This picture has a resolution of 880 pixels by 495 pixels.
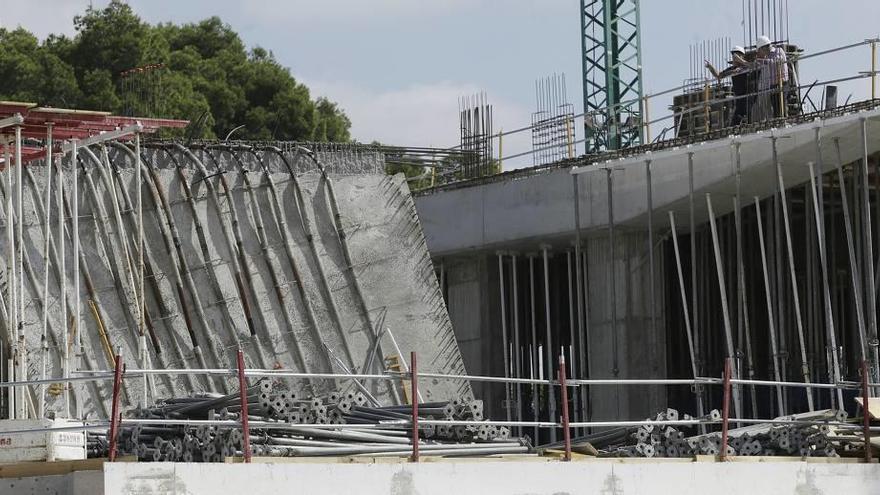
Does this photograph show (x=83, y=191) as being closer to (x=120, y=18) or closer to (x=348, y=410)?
(x=348, y=410)

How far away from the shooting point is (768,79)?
28281 millimetres

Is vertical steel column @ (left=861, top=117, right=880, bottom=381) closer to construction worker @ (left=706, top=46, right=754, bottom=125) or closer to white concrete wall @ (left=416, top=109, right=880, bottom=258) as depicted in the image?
white concrete wall @ (left=416, top=109, right=880, bottom=258)

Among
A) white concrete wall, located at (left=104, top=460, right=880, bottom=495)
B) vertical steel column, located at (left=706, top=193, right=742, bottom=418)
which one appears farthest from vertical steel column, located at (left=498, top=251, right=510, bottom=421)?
white concrete wall, located at (left=104, top=460, right=880, bottom=495)

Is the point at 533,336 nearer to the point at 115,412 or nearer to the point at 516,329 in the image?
the point at 516,329

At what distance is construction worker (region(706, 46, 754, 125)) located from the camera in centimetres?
2841

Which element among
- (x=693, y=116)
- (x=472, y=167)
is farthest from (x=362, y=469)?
(x=472, y=167)

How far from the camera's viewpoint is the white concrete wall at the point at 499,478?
1459cm

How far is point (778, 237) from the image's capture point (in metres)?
26.9

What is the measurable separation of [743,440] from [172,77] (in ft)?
115

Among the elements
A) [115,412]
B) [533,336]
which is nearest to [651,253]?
[533,336]

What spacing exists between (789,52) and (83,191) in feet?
40.5

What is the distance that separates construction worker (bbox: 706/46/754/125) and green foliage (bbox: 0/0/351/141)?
1884cm

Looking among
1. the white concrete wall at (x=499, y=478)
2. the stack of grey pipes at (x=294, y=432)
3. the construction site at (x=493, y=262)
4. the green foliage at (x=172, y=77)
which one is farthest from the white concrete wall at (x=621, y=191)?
the green foliage at (x=172, y=77)

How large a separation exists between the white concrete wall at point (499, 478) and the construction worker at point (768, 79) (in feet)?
34.0
